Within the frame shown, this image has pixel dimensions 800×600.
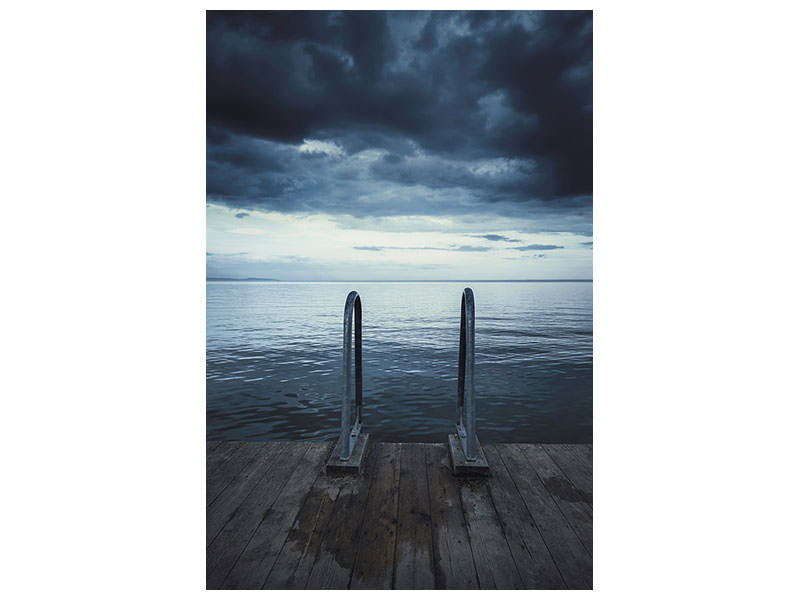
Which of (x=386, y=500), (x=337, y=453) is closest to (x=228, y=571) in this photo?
(x=386, y=500)

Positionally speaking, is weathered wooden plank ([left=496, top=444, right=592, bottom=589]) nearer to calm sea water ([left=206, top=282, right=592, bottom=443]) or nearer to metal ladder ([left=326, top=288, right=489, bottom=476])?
metal ladder ([left=326, top=288, right=489, bottom=476])

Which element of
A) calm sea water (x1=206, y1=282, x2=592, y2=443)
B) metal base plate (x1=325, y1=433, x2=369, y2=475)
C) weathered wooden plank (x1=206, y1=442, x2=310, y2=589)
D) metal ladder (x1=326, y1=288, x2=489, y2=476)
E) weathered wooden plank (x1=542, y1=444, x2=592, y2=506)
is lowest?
calm sea water (x1=206, y1=282, x2=592, y2=443)

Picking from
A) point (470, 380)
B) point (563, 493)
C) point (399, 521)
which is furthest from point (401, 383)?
point (399, 521)

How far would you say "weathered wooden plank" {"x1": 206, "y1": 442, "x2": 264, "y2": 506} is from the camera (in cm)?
319

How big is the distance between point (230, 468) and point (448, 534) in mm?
2194

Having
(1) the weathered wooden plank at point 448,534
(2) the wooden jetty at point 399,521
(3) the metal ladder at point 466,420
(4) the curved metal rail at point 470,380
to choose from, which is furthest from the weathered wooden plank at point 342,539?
(4) the curved metal rail at point 470,380

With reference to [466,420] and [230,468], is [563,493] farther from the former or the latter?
[230,468]

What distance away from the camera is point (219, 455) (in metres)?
3.79

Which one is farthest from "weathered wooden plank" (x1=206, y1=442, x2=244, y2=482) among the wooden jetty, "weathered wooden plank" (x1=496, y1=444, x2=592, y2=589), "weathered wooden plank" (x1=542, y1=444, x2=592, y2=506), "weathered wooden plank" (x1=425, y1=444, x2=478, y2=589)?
"weathered wooden plank" (x1=542, y1=444, x2=592, y2=506)

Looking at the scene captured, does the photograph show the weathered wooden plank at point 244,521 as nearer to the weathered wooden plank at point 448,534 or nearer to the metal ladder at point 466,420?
the metal ladder at point 466,420
